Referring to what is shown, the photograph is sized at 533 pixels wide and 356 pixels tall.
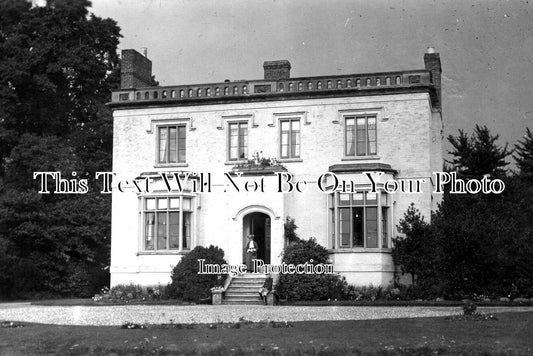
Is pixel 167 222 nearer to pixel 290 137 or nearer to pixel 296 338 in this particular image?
pixel 290 137

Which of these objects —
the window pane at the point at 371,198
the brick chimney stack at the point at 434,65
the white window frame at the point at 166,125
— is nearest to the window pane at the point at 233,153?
the white window frame at the point at 166,125

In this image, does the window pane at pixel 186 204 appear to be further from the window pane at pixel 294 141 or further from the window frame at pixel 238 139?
the window pane at pixel 294 141

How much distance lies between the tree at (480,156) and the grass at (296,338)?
26317 millimetres

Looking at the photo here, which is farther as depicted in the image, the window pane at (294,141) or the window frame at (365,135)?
the window pane at (294,141)

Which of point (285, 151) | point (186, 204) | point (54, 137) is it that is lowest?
point (186, 204)

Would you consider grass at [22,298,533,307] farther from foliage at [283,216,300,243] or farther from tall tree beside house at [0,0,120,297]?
tall tree beside house at [0,0,120,297]

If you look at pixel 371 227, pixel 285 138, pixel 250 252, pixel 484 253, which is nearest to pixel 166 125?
pixel 285 138

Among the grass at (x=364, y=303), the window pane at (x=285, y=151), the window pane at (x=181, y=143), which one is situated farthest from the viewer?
the window pane at (x=181, y=143)

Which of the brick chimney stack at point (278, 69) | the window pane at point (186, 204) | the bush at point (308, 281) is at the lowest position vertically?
the bush at point (308, 281)

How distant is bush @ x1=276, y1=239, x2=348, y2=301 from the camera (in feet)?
87.1

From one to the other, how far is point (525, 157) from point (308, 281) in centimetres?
2427

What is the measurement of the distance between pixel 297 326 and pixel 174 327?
2756 millimetres

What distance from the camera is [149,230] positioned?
30.3 m

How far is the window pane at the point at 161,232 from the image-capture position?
2998cm
